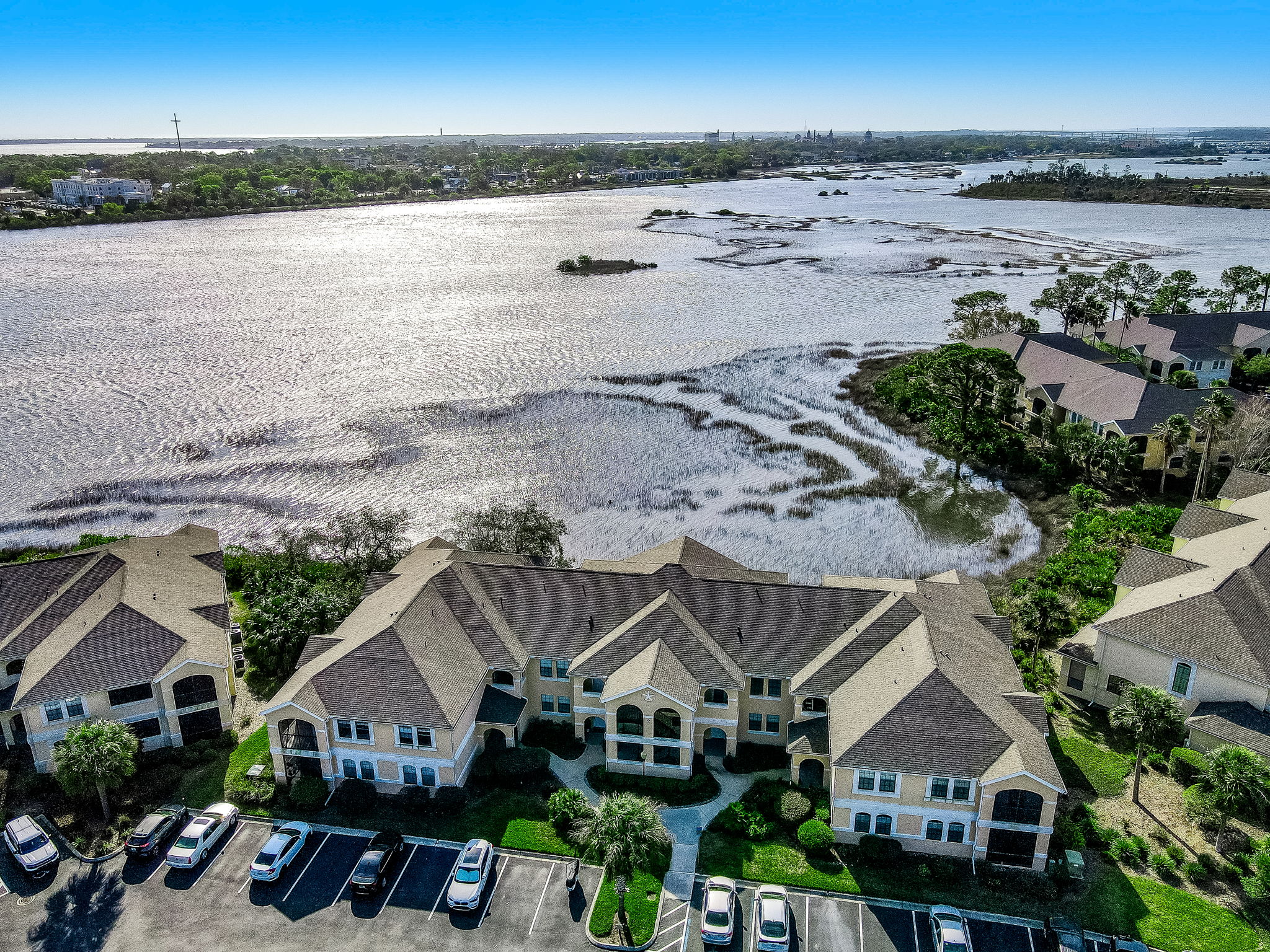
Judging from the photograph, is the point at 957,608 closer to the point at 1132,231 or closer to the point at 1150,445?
the point at 1150,445

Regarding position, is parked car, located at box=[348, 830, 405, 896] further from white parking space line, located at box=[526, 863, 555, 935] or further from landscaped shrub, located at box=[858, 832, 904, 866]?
landscaped shrub, located at box=[858, 832, 904, 866]

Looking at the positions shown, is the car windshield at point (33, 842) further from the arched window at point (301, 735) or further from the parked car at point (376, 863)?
the parked car at point (376, 863)

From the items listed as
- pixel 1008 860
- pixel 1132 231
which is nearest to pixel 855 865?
pixel 1008 860

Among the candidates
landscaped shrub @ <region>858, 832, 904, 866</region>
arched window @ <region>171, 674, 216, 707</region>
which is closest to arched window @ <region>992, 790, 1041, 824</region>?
landscaped shrub @ <region>858, 832, 904, 866</region>

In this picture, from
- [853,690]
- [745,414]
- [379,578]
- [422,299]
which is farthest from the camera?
[422,299]

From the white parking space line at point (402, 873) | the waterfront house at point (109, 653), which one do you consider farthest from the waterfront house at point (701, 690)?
the waterfront house at point (109, 653)

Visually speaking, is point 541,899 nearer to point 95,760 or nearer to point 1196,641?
point 95,760
